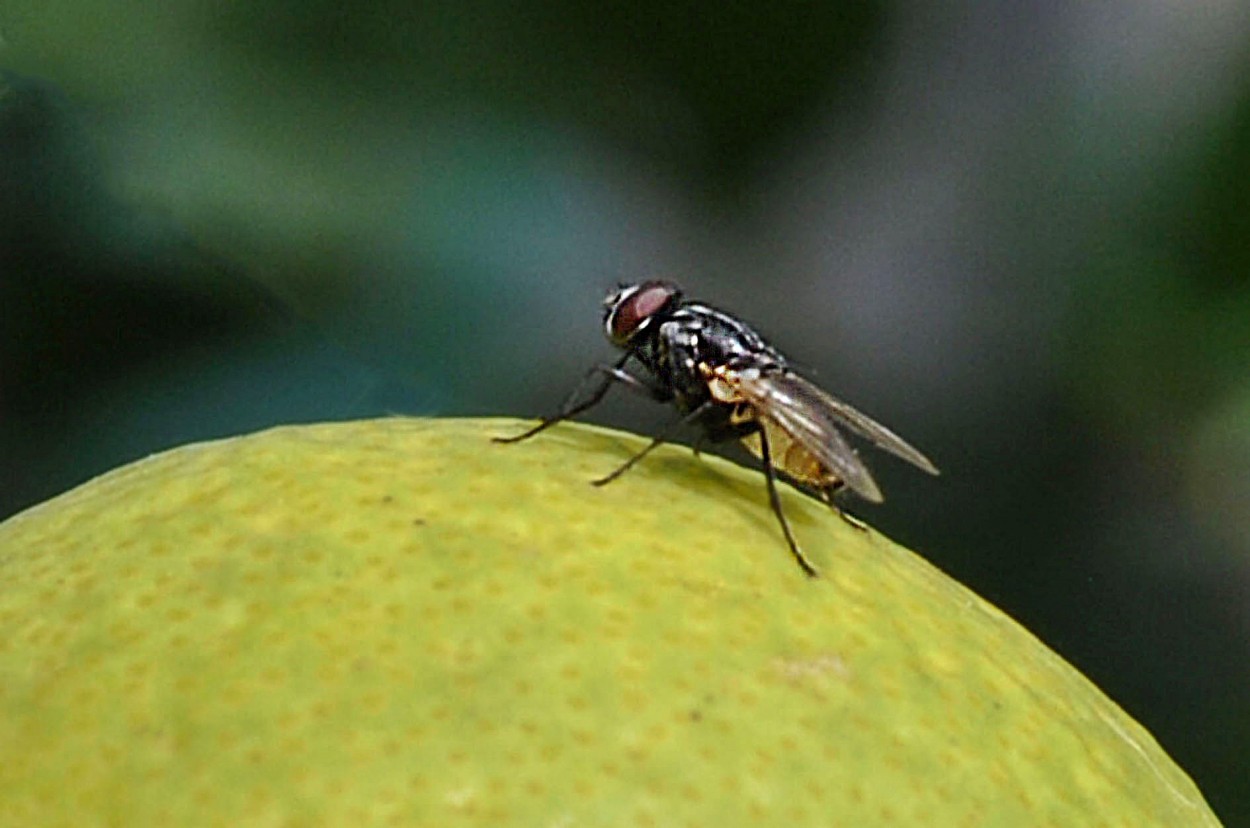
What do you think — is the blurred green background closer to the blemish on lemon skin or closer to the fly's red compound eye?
the fly's red compound eye

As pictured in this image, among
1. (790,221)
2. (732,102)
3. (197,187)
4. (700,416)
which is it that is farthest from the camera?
(790,221)

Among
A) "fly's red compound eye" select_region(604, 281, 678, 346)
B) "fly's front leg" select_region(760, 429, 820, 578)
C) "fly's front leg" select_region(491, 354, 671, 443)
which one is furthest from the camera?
"fly's red compound eye" select_region(604, 281, 678, 346)

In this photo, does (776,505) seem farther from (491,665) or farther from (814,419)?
(491,665)

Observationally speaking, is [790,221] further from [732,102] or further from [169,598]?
[169,598]

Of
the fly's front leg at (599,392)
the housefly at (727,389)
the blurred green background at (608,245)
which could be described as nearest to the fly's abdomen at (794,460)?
the housefly at (727,389)

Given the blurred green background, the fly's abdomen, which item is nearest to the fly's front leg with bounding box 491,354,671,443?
the fly's abdomen

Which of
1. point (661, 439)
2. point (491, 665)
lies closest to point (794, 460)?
point (661, 439)

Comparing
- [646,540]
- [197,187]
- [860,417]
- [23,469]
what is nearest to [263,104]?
[197,187]
